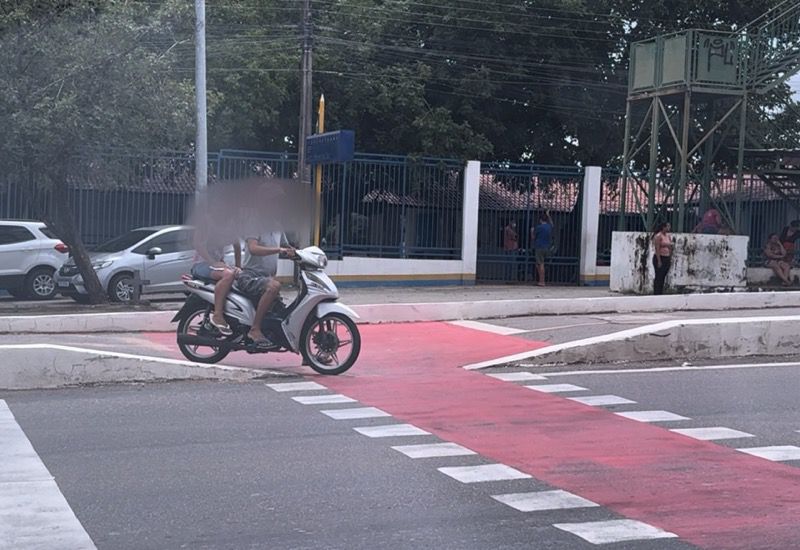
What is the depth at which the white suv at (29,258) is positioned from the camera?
2119 cm

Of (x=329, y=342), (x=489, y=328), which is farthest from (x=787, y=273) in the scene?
(x=329, y=342)

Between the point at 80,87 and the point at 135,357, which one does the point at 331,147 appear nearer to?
the point at 80,87

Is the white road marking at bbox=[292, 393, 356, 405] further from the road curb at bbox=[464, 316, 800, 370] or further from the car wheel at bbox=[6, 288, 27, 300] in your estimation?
the car wheel at bbox=[6, 288, 27, 300]

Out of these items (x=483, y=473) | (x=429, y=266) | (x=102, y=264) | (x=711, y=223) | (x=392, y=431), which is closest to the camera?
(x=483, y=473)

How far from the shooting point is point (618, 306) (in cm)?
1825

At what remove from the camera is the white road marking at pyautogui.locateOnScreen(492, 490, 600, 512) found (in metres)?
6.51

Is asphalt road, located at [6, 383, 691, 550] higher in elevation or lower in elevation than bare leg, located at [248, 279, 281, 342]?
lower

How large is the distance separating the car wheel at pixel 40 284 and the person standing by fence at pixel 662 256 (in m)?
11.2

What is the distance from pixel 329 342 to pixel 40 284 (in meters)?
11.7

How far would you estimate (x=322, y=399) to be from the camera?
1009 centimetres

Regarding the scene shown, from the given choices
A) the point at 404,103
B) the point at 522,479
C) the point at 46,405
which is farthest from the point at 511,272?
the point at 522,479

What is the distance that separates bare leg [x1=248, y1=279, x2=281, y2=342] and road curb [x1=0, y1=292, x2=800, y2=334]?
416cm

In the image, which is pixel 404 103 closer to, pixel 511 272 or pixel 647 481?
pixel 511 272

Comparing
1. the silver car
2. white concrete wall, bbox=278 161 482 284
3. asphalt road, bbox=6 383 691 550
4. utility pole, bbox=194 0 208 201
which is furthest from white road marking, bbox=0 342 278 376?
white concrete wall, bbox=278 161 482 284
